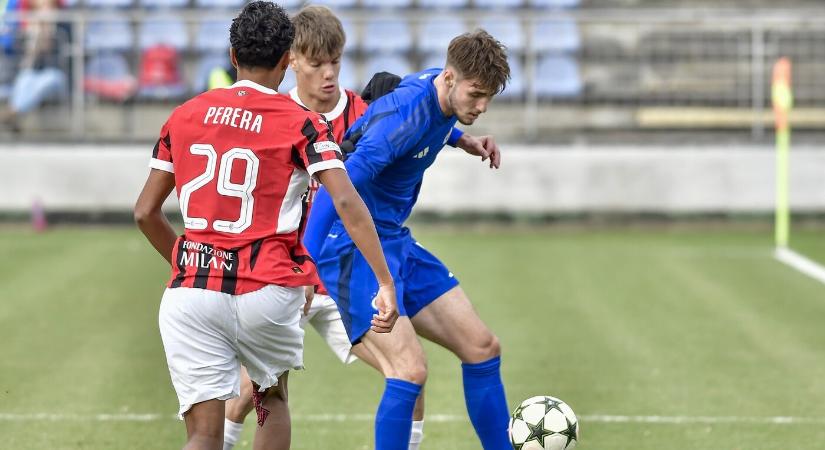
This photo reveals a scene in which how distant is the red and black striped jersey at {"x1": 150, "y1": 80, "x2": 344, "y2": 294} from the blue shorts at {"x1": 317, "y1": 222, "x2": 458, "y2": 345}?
1028mm

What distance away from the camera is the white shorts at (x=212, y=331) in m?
4.95

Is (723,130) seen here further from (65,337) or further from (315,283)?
(315,283)

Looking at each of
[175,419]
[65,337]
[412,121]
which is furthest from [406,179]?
[65,337]

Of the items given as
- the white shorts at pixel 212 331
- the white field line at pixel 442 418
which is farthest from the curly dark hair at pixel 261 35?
the white field line at pixel 442 418

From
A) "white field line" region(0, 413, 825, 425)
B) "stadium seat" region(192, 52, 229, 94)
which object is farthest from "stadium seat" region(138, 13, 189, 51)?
"white field line" region(0, 413, 825, 425)

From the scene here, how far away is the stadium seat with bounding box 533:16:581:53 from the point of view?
17875mm

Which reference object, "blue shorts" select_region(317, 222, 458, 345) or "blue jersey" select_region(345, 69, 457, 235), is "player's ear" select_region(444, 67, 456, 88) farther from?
"blue shorts" select_region(317, 222, 458, 345)

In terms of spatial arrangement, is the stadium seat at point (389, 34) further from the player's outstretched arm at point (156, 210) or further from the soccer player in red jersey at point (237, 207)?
the soccer player in red jersey at point (237, 207)

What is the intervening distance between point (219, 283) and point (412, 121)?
4.26 feet

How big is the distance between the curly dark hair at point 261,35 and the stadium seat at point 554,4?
14622mm

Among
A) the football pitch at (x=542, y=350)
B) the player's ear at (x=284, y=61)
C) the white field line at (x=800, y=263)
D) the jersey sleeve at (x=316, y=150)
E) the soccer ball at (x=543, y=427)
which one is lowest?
the white field line at (x=800, y=263)

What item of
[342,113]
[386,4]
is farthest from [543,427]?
[386,4]

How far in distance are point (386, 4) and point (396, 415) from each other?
45.9 ft

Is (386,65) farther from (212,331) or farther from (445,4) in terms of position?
(212,331)
